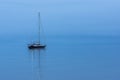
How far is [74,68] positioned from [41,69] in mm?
950

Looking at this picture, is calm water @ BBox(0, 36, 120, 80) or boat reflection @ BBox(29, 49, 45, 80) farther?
boat reflection @ BBox(29, 49, 45, 80)

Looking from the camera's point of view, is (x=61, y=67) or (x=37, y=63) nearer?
(x=61, y=67)

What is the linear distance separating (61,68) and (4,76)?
1.84 metres

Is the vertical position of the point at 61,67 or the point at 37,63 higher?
the point at 37,63

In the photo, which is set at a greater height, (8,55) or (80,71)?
(8,55)

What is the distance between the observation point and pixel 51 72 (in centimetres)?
1198

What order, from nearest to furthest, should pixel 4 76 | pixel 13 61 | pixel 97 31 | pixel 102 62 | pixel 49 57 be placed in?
pixel 4 76 → pixel 102 62 → pixel 13 61 → pixel 49 57 → pixel 97 31

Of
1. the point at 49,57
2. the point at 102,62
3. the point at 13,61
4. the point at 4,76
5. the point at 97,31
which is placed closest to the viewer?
the point at 4,76

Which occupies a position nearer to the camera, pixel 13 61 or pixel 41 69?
pixel 41 69

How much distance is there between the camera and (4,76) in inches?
440

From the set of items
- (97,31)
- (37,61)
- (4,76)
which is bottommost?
(4,76)

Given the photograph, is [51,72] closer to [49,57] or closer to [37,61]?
[37,61]

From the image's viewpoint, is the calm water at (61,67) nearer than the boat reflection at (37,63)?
Yes

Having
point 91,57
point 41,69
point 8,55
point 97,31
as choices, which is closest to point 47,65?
point 41,69
